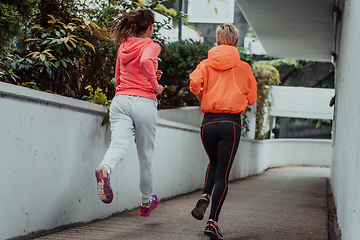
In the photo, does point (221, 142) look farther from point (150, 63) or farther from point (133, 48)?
point (133, 48)

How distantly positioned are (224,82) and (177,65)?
4.78 m

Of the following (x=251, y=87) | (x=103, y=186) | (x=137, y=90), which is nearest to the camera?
(x=103, y=186)

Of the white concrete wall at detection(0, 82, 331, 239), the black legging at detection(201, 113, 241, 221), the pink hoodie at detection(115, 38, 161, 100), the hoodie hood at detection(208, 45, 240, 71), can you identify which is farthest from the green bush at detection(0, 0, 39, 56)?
the black legging at detection(201, 113, 241, 221)

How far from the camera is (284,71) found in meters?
28.0

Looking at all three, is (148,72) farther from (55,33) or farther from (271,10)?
(271,10)

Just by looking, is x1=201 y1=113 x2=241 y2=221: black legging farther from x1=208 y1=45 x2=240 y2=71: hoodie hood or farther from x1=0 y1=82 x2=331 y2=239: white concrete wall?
x1=0 y1=82 x2=331 y2=239: white concrete wall

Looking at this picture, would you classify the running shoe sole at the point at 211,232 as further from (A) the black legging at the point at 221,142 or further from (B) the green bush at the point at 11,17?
(B) the green bush at the point at 11,17

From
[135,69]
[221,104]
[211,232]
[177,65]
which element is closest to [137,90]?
[135,69]

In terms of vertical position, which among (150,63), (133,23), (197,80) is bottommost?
(197,80)

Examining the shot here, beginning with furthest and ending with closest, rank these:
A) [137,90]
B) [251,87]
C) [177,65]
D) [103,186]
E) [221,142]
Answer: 1. [177,65]
2. [137,90]
3. [251,87]
4. [221,142]
5. [103,186]

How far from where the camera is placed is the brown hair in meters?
3.92

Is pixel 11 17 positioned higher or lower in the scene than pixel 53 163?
A: higher

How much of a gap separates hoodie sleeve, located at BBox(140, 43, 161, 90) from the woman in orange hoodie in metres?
0.36

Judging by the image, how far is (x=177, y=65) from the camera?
8398 mm
